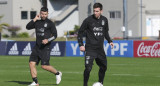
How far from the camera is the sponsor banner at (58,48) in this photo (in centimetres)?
3422

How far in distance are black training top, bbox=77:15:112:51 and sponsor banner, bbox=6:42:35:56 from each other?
21.1m

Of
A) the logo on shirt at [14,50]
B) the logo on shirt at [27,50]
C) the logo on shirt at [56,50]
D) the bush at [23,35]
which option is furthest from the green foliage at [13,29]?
the logo on shirt at [56,50]

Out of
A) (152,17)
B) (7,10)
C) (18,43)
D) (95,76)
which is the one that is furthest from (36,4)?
(95,76)

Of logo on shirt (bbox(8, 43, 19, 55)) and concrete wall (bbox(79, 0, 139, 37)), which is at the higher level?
concrete wall (bbox(79, 0, 139, 37))

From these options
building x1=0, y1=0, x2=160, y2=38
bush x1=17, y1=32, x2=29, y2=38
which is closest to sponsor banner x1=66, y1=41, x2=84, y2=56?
building x1=0, y1=0, x2=160, y2=38

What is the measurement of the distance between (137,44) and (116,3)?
37.8 meters

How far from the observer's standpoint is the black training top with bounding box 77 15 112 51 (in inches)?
543

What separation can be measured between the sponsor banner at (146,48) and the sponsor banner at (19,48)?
6755 mm

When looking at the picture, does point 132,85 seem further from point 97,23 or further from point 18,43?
point 18,43

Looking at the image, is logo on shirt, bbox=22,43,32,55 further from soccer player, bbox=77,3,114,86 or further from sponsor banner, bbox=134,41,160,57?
soccer player, bbox=77,3,114,86

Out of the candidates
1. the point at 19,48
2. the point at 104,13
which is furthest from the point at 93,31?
the point at 104,13

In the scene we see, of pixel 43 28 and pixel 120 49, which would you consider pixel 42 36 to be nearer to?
pixel 43 28

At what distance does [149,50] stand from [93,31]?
1821 centimetres

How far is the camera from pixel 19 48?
3553 centimetres
